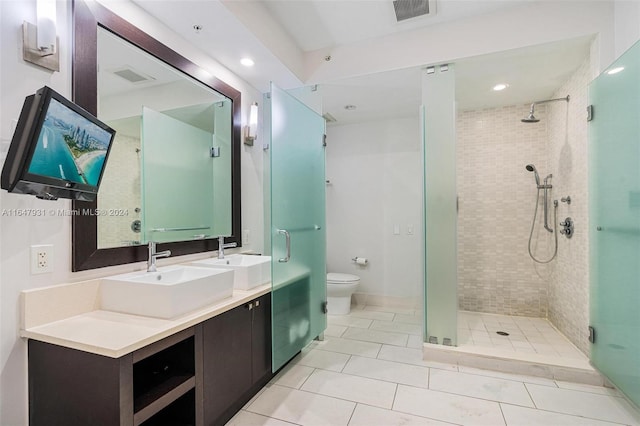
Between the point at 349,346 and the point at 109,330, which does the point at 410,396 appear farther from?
the point at 109,330

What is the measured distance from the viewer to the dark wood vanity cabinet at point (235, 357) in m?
1.62

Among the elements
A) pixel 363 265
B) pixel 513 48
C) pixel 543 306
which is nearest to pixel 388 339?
pixel 363 265

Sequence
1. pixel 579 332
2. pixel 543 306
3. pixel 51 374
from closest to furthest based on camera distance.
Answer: pixel 51 374, pixel 579 332, pixel 543 306

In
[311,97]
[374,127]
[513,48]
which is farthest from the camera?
[374,127]

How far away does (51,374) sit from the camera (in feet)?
4.22

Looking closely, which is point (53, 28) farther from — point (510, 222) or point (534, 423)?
point (510, 222)

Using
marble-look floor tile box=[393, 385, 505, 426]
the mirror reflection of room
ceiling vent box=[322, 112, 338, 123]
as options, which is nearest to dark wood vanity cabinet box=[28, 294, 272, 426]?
the mirror reflection of room

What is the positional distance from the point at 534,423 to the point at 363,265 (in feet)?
8.24

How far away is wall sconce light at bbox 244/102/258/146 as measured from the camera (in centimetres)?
278

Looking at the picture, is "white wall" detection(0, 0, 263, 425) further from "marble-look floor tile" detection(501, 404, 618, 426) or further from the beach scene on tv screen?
"marble-look floor tile" detection(501, 404, 618, 426)

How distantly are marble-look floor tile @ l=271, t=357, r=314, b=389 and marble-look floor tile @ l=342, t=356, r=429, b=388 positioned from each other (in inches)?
12.0

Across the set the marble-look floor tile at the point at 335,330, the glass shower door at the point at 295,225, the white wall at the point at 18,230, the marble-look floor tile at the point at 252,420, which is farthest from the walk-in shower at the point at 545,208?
the white wall at the point at 18,230

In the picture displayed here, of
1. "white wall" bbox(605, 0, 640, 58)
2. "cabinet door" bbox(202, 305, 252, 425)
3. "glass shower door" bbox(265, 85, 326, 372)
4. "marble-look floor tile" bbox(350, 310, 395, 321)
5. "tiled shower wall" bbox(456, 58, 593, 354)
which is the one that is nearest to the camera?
"cabinet door" bbox(202, 305, 252, 425)

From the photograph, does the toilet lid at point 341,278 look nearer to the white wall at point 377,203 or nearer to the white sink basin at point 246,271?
the white wall at point 377,203
